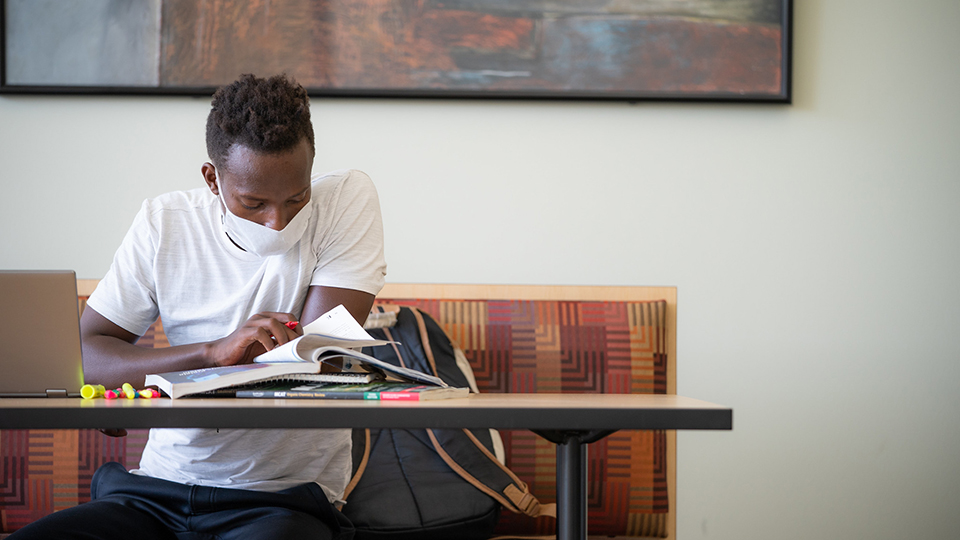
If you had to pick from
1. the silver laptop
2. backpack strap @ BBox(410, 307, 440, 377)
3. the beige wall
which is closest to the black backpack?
backpack strap @ BBox(410, 307, 440, 377)

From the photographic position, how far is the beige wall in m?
1.96

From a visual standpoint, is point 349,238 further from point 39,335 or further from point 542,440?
point 542,440

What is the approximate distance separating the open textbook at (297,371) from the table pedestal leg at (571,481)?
17cm

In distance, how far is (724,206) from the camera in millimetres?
1975

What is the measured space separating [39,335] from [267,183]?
1.19ft

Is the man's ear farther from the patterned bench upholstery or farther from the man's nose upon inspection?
the patterned bench upholstery

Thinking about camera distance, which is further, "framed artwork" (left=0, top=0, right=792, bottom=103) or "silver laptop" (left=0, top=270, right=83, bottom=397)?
"framed artwork" (left=0, top=0, right=792, bottom=103)

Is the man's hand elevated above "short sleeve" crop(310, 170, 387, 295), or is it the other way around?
"short sleeve" crop(310, 170, 387, 295)

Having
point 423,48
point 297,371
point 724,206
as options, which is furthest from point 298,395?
point 724,206

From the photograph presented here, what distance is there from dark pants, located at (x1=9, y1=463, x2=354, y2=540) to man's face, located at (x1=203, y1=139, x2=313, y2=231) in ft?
1.34

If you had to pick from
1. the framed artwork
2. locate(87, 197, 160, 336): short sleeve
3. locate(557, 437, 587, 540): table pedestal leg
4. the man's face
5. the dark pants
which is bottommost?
the dark pants

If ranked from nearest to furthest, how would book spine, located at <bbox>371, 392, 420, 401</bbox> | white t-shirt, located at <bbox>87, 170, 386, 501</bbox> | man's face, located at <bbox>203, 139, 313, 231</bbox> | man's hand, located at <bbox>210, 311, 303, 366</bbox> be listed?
book spine, located at <bbox>371, 392, 420, 401</bbox> → man's hand, located at <bbox>210, 311, 303, 366</bbox> → man's face, located at <bbox>203, 139, 313, 231</bbox> → white t-shirt, located at <bbox>87, 170, 386, 501</bbox>

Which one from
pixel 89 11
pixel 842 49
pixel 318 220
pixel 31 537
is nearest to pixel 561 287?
pixel 318 220

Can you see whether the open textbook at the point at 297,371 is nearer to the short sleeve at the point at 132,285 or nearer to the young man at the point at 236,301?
the young man at the point at 236,301
